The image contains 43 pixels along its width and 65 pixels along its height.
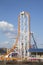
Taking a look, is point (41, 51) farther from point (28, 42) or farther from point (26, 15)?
point (26, 15)

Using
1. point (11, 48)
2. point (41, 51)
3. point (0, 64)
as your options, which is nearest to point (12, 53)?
point (11, 48)

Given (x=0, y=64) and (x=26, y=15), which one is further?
(x=26, y=15)

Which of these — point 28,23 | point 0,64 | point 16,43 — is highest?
point 28,23

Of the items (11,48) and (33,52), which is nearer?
(33,52)

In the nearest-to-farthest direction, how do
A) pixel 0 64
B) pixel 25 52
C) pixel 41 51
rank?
pixel 0 64
pixel 41 51
pixel 25 52

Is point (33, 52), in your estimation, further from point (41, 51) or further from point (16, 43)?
point (16, 43)

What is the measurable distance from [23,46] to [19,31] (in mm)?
5619

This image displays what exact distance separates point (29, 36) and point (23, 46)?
4259 mm

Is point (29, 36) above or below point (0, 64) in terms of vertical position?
above

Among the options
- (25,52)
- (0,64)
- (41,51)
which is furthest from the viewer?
(25,52)

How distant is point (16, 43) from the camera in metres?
70.4

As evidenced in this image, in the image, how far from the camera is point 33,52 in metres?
65.6

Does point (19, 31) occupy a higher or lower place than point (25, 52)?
higher

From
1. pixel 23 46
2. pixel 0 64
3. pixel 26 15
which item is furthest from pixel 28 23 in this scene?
pixel 0 64
